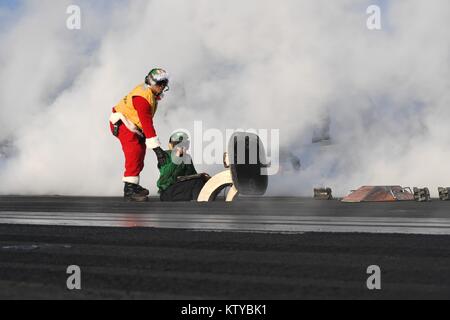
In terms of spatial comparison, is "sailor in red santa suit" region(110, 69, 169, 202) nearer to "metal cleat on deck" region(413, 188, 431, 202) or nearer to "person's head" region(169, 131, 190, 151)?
"person's head" region(169, 131, 190, 151)

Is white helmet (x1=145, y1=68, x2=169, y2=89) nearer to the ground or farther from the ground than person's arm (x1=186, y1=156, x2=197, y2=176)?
farther from the ground

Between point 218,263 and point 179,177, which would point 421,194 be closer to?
point 179,177

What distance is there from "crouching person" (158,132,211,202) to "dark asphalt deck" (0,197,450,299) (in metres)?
5.67

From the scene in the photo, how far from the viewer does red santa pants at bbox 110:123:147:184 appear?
12359mm

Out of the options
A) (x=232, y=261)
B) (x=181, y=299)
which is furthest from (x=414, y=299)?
(x=232, y=261)

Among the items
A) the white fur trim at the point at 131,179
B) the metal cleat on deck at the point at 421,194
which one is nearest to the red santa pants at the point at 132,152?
the white fur trim at the point at 131,179

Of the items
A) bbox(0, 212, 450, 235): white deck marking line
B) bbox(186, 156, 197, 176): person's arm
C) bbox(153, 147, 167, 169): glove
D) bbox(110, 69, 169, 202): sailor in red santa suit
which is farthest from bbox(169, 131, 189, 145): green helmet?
bbox(0, 212, 450, 235): white deck marking line

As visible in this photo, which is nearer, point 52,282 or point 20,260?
point 52,282

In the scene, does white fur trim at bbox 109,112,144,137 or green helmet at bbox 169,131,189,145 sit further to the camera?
green helmet at bbox 169,131,189,145
